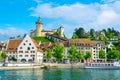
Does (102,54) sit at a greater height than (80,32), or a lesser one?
lesser

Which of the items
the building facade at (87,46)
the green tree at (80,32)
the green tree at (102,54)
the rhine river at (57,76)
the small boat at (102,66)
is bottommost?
the rhine river at (57,76)

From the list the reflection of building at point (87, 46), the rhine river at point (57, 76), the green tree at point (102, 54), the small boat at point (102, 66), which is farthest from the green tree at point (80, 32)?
the rhine river at point (57, 76)

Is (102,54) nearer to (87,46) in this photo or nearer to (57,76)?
(87,46)

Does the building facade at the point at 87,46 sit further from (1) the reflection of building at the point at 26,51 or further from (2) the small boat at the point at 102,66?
(2) the small boat at the point at 102,66

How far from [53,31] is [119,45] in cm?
4167

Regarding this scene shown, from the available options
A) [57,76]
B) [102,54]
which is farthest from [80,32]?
[57,76]

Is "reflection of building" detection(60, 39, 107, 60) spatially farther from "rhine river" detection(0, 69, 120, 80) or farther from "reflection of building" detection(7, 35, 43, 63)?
"rhine river" detection(0, 69, 120, 80)

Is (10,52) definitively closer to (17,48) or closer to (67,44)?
(17,48)

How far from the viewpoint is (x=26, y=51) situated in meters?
112

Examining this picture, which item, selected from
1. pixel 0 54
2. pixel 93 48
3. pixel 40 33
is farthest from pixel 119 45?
pixel 0 54

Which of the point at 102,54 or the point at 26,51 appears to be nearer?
the point at 102,54

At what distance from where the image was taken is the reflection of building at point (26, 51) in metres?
112

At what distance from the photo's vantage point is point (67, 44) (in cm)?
12088

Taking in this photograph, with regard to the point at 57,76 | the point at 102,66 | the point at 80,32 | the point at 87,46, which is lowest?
the point at 57,76
